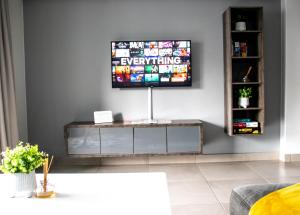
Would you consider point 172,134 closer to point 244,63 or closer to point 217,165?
point 217,165

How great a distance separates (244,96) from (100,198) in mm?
3109

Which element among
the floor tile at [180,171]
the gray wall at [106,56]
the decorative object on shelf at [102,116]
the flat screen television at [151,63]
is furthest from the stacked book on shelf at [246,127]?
the decorative object on shelf at [102,116]

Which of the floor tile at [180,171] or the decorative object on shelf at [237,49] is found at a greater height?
the decorative object on shelf at [237,49]

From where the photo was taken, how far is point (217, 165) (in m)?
4.12

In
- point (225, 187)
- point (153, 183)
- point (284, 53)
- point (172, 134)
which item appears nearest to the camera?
point (153, 183)

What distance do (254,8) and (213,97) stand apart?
1.25m

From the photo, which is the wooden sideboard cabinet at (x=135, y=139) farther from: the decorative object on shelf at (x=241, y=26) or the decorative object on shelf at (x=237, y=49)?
the decorative object on shelf at (x=241, y=26)

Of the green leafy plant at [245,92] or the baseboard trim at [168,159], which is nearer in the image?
the green leafy plant at [245,92]

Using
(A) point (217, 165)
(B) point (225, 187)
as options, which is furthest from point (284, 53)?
(B) point (225, 187)

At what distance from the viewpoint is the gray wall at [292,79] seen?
4.14 m

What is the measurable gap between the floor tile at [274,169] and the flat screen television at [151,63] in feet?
4.61

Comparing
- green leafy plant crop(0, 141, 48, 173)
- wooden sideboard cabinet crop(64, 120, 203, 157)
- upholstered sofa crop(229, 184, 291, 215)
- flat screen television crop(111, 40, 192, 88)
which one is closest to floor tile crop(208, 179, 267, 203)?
wooden sideboard cabinet crop(64, 120, 203, 157)

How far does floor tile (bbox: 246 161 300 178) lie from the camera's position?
3.62m

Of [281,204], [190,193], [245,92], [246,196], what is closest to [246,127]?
[245,92]
